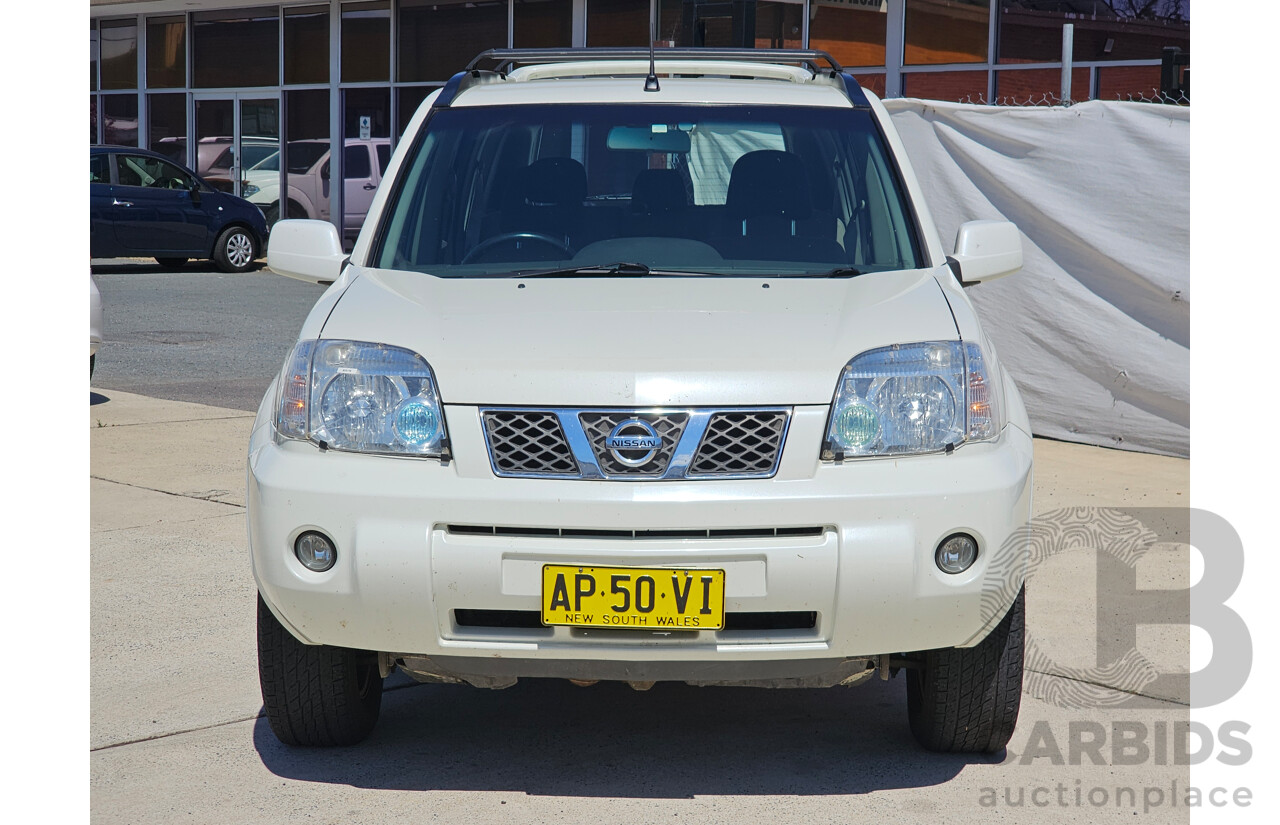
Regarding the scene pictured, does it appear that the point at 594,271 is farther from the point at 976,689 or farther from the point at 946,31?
the point at 946,31

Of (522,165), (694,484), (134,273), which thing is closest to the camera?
(694,484)

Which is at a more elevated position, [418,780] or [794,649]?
[794,649]

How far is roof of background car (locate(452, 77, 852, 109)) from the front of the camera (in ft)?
14.6

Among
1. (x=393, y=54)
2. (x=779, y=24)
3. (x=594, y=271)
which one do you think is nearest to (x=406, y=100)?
(x=393, y=54)

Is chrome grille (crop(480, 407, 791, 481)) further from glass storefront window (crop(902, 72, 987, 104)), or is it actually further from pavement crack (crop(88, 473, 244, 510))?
glass storefront window (crop(902, 72, 987, 104))

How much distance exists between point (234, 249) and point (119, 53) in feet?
27.8

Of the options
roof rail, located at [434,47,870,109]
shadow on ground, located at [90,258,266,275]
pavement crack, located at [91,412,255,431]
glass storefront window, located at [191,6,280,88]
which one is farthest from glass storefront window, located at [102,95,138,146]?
roof rail, located at [434,47,870,109]

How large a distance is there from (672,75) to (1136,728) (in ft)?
8.73

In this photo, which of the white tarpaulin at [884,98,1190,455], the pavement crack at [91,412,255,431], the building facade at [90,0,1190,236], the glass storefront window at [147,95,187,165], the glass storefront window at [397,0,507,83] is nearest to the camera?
the white tarpaulin at [884,98,1190,455]

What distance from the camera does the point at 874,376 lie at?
331cm

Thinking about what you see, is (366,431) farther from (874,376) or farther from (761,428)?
(874,376)

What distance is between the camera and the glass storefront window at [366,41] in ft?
70.8

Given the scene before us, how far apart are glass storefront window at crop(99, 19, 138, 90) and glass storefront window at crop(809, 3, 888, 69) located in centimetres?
1433

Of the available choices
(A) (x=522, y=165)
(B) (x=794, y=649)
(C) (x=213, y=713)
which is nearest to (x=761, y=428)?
(B) (x=794, y=649)
